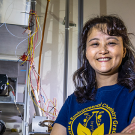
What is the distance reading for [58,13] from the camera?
2.11 meters

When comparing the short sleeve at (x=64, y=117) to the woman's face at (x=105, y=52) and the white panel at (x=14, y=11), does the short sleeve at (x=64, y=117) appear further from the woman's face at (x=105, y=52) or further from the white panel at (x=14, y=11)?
the white panel at (x=14, y=11)

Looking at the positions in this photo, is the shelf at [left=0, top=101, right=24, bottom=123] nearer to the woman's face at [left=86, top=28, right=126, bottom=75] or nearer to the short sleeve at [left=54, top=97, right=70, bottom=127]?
the short sleeve at [left=54, top=97, right=70, bottom=127]

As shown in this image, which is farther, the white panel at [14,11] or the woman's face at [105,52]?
the white panel at [14,11]

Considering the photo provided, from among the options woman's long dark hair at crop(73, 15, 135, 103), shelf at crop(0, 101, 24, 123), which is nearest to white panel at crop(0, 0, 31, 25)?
shelf at crop(0, 101, 24, 123)

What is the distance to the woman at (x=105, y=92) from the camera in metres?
0.65

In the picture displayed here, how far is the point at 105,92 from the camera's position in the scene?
73 cm

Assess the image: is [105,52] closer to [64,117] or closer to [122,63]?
[122,63]

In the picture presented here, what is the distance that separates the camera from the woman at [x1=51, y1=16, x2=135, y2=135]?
654 mm

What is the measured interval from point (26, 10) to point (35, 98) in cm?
72

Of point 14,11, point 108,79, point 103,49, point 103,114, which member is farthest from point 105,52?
point 14,11

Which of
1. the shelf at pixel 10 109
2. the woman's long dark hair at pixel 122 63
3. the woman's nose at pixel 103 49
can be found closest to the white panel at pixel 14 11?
the shelf at pixel 10 109

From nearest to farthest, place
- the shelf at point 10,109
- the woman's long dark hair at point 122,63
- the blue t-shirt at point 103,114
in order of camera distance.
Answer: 1. the blue t-shirt at point 103,114
2. the woman's long dark hair at point 122,63
3. the shelf at point 10,109

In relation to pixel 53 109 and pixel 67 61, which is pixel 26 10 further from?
pixel 53 109

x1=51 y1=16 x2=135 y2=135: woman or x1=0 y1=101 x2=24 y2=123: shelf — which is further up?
x1=51 y1=16 x2=135 y2=135: woman
